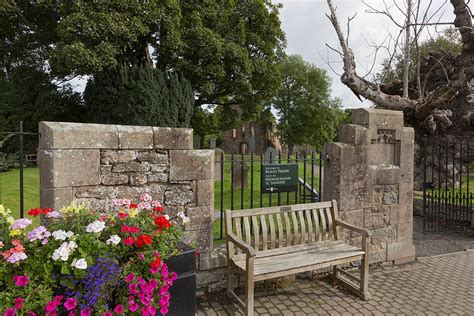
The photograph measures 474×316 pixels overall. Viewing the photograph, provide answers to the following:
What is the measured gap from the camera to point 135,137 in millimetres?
3414

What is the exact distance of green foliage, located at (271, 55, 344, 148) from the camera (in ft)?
106

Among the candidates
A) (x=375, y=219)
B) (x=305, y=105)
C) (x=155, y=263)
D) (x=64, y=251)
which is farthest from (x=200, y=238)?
(x=305, y=105)

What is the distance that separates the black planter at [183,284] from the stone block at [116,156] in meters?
1.21

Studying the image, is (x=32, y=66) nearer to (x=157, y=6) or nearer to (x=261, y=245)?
(x=157, y=6)

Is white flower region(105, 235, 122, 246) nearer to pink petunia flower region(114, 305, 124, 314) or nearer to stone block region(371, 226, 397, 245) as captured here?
pink petunia flower region(114, 305, 124, 314)

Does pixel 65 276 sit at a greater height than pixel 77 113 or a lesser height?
Result: lesser

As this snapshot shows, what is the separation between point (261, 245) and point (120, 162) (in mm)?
2158

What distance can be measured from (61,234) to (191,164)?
5.97ft

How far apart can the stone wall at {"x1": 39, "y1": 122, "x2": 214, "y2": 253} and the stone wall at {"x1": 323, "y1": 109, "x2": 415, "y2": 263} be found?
216 centimetres

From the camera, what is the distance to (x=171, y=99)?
46.3ft

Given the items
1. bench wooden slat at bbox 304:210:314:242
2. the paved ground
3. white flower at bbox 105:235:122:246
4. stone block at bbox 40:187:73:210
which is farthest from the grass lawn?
bench wooden slat at bbox 304:210:314:242

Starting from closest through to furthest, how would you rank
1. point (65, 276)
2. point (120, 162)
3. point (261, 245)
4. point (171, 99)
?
point (65, 276), point (120, 162), point (261, 245), point (171, 99)

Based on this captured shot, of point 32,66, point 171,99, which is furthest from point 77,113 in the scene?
point 171,99

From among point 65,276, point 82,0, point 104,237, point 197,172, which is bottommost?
point 65,276
